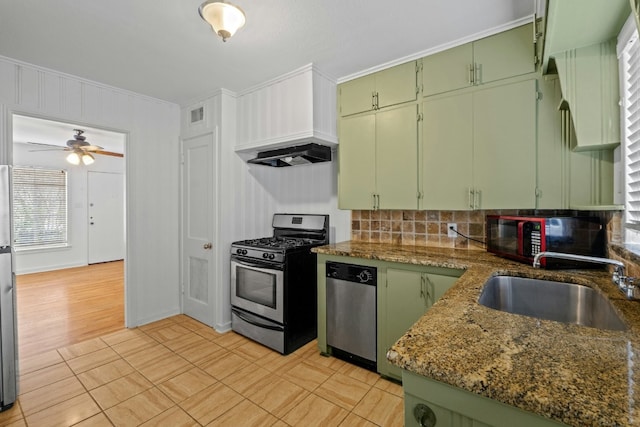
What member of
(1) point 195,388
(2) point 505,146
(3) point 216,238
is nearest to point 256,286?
(3) point 216,238

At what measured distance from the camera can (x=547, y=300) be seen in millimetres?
1490

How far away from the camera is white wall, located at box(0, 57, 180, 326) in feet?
8.29

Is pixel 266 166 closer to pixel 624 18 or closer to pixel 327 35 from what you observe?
pixel 327 35

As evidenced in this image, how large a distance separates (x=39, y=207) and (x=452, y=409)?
7.60 m

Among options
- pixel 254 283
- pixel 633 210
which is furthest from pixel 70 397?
pixel 633 210

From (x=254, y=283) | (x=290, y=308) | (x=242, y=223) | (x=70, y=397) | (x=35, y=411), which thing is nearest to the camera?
(x=35, y=411)

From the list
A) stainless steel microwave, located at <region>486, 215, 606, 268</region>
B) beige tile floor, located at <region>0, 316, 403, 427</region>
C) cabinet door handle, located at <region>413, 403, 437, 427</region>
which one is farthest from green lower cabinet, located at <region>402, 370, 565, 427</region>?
stainless steel microwave, located at <region>486, 215, 606, 268</region>

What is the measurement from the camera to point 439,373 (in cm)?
69

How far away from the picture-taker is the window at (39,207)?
214 inches

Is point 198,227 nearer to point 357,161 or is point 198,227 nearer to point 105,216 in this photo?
point 357,161

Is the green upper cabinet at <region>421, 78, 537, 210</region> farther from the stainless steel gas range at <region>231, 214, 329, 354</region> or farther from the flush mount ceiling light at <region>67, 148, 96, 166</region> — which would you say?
the flush mount ceiling light at <region>67, 148, 96, 166</region>

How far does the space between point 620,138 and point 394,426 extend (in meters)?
1.94

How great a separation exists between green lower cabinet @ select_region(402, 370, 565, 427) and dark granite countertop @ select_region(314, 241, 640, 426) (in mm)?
77

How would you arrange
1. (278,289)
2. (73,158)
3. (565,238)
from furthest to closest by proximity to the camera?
(73,158), (278,289), (565,238)
